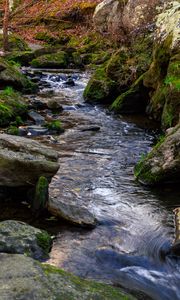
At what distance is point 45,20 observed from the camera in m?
40.3

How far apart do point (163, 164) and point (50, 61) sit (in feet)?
60.9

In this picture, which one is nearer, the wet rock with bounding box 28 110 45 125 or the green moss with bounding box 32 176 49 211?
the green moss with bounding box 32 176 49 211

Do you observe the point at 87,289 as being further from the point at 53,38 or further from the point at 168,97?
the point at 53,38

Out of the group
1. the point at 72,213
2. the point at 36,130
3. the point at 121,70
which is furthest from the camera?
the point at 121,70

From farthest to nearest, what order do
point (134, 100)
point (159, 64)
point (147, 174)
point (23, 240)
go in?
1. point (134, 100)
2. point (159, 64)
3. point (147, 174)
4. point (23, 240)

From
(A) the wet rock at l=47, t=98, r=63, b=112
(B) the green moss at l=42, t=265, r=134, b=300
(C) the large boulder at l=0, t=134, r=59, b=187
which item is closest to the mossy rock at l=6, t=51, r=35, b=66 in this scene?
(A) the wet rock at l=47, t=98, r=63, b=112

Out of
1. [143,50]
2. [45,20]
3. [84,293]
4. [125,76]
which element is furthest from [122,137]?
[45,20]

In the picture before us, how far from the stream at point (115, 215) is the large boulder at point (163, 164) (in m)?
0.19

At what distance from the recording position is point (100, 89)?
16.7 meters

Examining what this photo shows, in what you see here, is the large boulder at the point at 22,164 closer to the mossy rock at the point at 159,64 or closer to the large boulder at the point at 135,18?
the mossy rock at the point at 159,64

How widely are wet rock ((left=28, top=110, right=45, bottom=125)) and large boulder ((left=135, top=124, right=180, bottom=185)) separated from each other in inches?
202

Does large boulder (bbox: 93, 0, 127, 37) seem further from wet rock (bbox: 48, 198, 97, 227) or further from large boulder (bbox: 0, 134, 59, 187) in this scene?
wet rock (bbox: 48, 198, 97, 227)

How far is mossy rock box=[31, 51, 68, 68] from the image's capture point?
25203mm

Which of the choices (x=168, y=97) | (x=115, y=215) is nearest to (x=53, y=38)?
(x=168, y=97)
